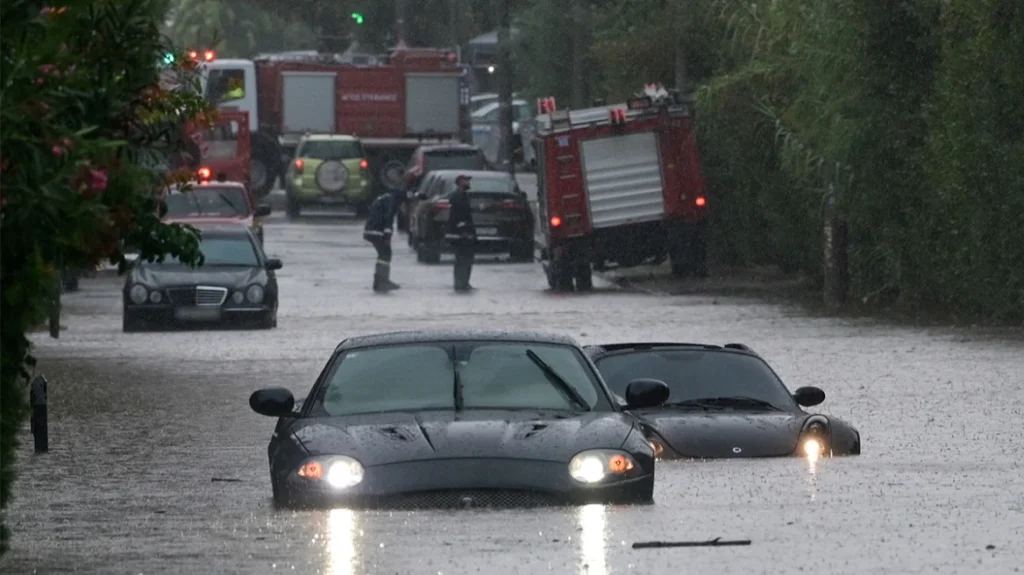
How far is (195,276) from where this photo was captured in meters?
27.9

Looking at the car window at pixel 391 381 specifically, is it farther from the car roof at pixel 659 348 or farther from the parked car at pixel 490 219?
the parked car at pixel 490 219

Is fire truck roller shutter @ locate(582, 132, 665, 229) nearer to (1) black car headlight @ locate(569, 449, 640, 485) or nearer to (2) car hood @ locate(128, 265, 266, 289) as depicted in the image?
(2) car hood @ locate(128, 265, 266, 289)

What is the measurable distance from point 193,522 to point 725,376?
182 inches

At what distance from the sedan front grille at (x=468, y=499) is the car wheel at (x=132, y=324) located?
60.9 ft

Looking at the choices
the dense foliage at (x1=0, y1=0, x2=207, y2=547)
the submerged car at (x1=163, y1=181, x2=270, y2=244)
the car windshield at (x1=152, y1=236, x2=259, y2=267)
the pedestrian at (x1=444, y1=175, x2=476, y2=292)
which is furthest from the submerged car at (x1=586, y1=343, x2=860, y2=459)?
the submerged car at (x1=163, y1=181, x2=270, y2=244)

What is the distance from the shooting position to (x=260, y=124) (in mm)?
57562

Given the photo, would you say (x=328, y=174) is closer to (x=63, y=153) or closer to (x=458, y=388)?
(x=458, y=388)

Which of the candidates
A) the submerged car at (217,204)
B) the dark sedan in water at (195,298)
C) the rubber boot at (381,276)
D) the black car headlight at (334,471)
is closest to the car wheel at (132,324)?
the dark sedan in water at (195,298)

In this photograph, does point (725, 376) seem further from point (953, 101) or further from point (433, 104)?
point (433, 104)

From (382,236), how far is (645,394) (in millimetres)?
23788

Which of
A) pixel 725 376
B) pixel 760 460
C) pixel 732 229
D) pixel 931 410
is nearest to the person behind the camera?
pixel 760 460

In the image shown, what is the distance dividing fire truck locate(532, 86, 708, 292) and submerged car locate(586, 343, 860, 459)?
1947 centimetres

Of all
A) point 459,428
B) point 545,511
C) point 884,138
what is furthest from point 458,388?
point 884,138

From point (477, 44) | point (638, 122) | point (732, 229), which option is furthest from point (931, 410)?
point (477, 44)
